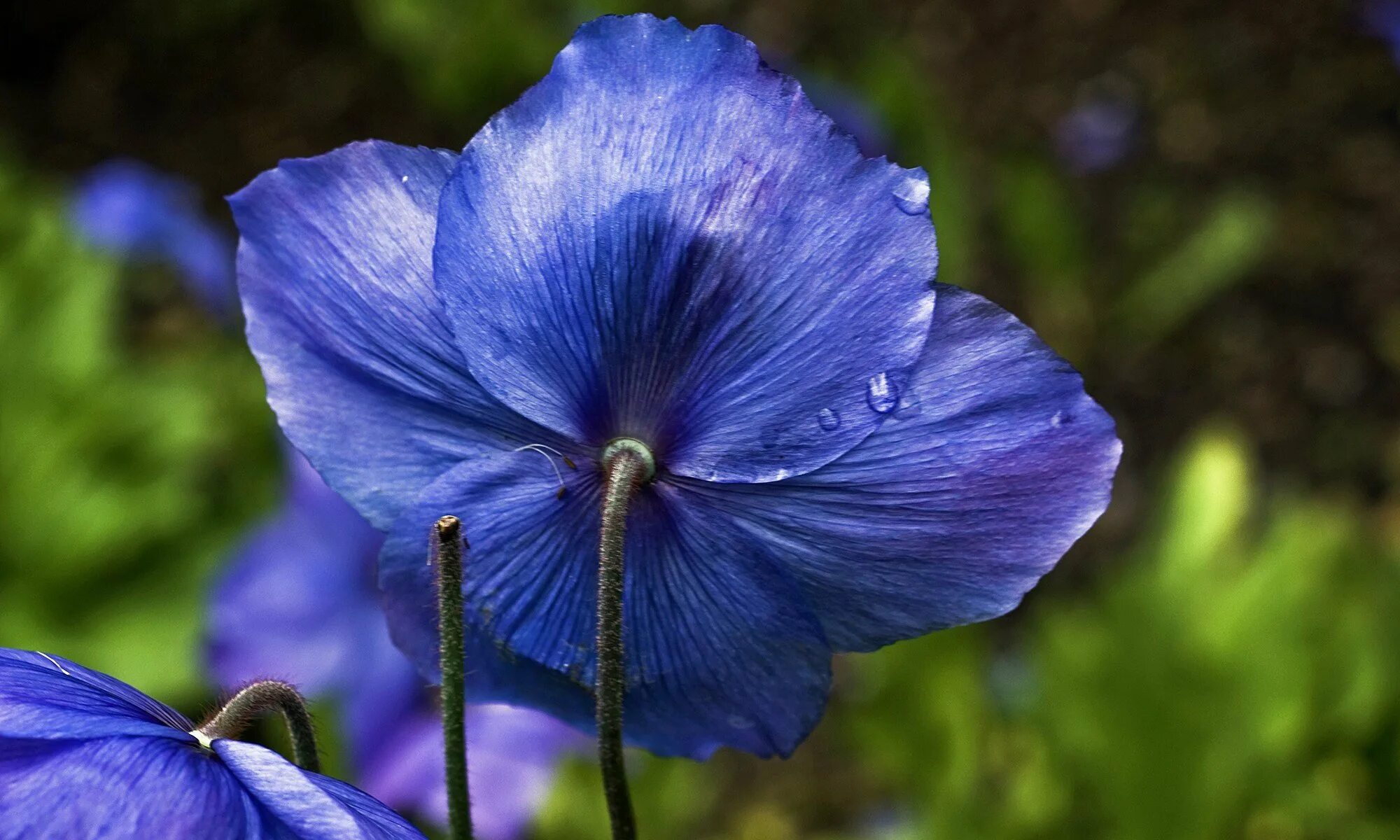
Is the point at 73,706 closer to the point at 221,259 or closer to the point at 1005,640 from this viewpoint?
the point at 221,259

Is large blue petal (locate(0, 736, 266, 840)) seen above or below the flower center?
below

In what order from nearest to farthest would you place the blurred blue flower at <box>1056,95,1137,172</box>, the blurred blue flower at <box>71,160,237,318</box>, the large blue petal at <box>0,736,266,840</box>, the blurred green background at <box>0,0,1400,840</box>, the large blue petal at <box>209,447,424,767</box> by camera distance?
the large blue petal at <box>0,736,266,840</box>
the large blue petal at <box>209,447,424,767</box>
the blurred green background at <box>0,0,1400,840</box>
the blurred blue flower at <box>71,160,237,318</box>
the blurred blue flower at <box>1056,95,1137,172</box>

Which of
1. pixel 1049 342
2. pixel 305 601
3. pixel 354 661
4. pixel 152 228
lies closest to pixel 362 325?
pixel 354 661

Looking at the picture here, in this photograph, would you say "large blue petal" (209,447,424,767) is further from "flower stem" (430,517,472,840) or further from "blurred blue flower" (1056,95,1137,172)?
"blurred blue flower" (1056,95,1137,172)

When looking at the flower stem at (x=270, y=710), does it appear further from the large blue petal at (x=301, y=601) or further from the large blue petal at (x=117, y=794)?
the large blue petal at (x=301, y=601)

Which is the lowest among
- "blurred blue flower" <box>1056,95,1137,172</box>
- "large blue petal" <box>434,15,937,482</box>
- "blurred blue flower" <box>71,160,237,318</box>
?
"large blue petal" <box>434,15,937,482</box>

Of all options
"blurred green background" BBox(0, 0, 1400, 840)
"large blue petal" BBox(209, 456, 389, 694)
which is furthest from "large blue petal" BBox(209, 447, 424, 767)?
"blurred green background" BBox(0, 0, 1400, 840)

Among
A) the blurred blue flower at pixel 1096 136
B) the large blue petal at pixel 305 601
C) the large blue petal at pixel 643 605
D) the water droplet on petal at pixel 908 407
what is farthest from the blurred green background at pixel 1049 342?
the water droplet on petal at pixel 908 407
